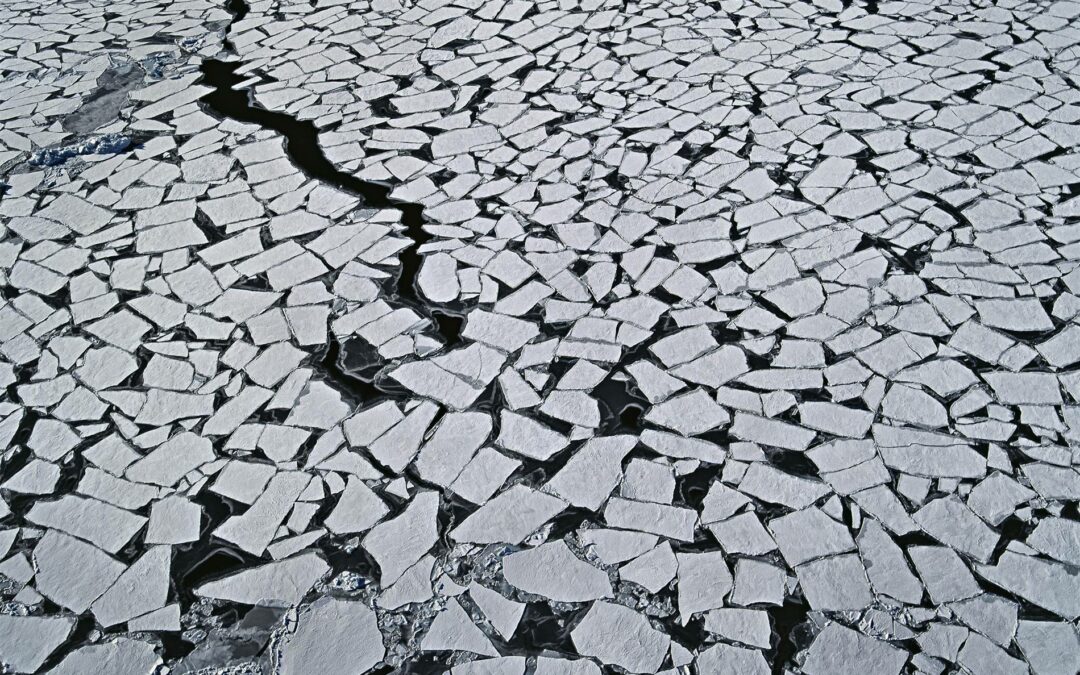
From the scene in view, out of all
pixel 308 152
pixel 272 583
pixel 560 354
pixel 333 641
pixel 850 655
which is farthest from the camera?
pixel 308 152

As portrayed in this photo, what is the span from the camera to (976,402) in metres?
2.43

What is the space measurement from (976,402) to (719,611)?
3.26 ft

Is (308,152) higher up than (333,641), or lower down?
higher up

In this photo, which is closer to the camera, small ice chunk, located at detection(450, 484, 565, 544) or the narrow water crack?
small ice chunk, located at detection(450, 484, 565, 544)

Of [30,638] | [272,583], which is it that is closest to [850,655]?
[272,583]

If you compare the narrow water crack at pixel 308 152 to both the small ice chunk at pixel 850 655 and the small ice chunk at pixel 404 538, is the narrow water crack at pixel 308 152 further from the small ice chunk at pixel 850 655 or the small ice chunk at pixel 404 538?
the small ice chunk at pixel 850 655

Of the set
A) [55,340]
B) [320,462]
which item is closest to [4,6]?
[55,340]

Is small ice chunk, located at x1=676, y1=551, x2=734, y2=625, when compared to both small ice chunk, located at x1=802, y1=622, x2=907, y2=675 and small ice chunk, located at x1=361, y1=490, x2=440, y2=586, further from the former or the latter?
small ice chunk, located at x1=361, y1=490, x2=440, y2=586

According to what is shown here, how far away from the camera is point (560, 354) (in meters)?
2.69

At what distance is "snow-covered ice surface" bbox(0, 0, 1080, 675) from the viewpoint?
2.05 m

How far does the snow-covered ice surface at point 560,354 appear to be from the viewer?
2.05 meters

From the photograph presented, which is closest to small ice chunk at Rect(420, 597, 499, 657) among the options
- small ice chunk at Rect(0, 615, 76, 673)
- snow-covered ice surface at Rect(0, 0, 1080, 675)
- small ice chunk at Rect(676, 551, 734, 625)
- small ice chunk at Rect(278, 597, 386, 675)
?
snow-covered ice surface at Rect(0, 0, 1080, 675)

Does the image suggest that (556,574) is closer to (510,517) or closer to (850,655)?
(510,517)

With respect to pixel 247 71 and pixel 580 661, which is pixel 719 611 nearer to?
pixel 580 661
